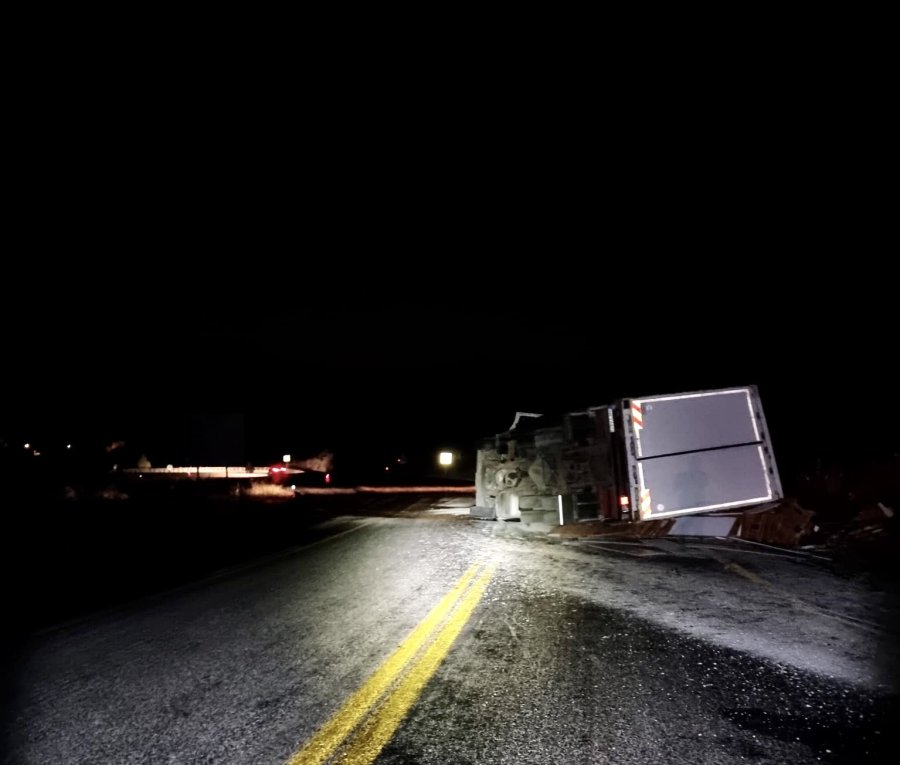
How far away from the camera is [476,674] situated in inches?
125

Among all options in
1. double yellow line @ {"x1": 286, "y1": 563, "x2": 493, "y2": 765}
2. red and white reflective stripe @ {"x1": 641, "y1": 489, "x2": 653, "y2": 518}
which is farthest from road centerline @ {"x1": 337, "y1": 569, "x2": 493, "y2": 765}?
red and white reflective stripe @ {"x1": 641, "y1": 489, "x2": 653, "y2": 518}

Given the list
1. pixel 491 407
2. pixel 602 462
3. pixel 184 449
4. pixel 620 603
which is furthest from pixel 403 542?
pixel 491 407

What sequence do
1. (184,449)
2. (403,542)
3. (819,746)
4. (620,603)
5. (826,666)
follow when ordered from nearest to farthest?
(819,746)
(826,666)
(620,603)
(403,542)
(184,449)

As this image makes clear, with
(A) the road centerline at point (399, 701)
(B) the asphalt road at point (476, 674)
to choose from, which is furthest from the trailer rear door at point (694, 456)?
(A) the road centerline at point (399, 701)

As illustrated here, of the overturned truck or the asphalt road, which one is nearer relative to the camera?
the asphalt road

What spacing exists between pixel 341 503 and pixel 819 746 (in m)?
15.9

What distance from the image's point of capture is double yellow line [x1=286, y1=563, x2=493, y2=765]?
2.39m

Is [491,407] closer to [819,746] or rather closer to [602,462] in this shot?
[602,462]

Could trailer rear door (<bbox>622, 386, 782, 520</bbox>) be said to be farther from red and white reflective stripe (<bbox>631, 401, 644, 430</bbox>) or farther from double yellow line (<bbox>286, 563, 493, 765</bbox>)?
double yellow line (<bbox>286, 563, 493, 765</bbox>)

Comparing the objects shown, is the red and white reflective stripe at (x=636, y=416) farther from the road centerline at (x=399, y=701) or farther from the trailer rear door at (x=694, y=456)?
the road centerline at (x=399, y=701)

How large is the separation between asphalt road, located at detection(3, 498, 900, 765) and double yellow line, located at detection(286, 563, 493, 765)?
13mm

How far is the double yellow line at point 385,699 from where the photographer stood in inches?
94.0

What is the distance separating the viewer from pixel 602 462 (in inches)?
338

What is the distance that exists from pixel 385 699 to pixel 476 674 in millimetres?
592
